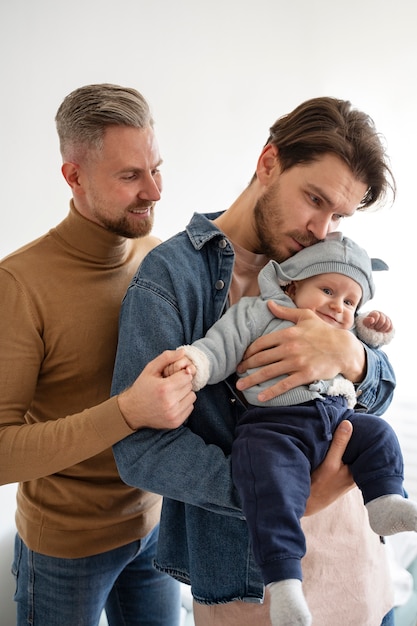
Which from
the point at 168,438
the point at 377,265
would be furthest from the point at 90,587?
the point at 377,265

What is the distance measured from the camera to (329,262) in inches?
50.9

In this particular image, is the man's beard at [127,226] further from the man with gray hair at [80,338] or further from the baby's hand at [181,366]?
the baby's hand at [181,366]

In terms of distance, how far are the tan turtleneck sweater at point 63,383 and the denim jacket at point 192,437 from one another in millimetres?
201

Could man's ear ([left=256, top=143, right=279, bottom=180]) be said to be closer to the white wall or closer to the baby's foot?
the baby's foot

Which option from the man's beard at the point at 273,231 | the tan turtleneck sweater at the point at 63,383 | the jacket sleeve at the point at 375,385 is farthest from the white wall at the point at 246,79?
the jacket sleeve at the point at 375,385

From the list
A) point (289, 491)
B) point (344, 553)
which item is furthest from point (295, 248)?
point (344, 553)

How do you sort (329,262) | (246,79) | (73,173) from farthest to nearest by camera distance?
(246,79) → (73,173) → (329,262)

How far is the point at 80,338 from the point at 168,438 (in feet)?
1.32

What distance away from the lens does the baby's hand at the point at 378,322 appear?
1429 millimetres

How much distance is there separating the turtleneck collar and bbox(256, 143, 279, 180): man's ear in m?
0.40

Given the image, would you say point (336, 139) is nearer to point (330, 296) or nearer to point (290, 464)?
point (330, 296)

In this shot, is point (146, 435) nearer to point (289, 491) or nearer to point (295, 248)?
point (289, 491)

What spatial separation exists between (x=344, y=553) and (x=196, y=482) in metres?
0.40

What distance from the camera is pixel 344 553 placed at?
4.10 feet
